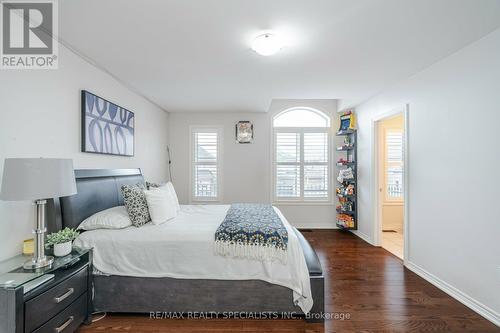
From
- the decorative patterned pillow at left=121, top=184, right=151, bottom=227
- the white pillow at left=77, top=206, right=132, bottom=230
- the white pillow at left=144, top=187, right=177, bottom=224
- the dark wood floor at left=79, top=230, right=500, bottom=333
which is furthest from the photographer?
the white pillow at left=144, top=187, right=177, bottom=224

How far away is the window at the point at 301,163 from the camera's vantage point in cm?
484

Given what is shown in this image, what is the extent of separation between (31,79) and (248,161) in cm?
353

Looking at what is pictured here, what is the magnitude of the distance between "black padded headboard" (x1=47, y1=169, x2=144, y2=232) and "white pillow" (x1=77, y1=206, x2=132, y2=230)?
0.29 ft

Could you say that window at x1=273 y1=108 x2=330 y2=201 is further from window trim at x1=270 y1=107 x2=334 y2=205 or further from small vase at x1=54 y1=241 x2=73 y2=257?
small vase at x1=54 y1=241 x2=73 y2=257

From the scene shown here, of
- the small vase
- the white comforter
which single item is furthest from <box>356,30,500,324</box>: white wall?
the small vase

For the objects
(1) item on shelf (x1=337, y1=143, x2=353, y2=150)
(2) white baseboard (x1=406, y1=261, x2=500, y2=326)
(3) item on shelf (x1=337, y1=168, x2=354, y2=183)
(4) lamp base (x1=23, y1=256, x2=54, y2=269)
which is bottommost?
(2) white baseboard (x1=406, y1=261, x2=500, y2=326)

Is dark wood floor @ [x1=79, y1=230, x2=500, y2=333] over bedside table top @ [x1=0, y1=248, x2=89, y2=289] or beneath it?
beneath

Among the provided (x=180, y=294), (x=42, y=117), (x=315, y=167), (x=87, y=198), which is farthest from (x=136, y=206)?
(x=315, y=167)

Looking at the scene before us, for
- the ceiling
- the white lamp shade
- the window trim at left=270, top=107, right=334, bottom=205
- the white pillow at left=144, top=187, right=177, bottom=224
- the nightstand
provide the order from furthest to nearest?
the window trim at left=270, top=107, right=334, bottom=205
the white pillow at left=144, top=187, right=177, bottom=224
the ceiling
the white lamp shade
the nightstand

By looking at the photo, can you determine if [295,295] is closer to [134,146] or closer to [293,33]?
[293,33]

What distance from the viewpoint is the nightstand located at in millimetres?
1270

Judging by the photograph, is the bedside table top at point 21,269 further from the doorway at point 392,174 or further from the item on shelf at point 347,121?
the doorway at point 392,174

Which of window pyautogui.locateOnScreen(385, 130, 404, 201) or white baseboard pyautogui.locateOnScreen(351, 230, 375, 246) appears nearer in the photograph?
white baseboard pyautogui.locateOnScreen(351, 230, 375, 246)

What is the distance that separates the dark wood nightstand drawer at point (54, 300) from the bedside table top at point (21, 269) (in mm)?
115
